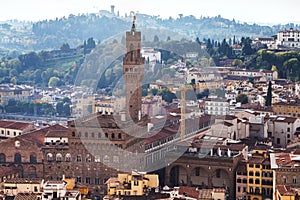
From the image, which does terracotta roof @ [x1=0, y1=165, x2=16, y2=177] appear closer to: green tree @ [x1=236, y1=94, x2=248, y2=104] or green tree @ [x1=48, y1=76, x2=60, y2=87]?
green tree @ [x1=236, y1=94, x2=248, y2=104]

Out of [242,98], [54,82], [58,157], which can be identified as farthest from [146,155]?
[54,82]

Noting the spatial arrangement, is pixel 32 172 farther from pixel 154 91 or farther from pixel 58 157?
pixel 154 91

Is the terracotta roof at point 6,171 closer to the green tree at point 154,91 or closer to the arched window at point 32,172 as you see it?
the arched window at point 32,172

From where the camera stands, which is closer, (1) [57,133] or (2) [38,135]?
(1) [57,133]

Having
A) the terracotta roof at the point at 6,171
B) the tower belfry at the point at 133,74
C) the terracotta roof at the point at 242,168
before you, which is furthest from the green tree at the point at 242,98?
the terracotta roof at the point at 6,171

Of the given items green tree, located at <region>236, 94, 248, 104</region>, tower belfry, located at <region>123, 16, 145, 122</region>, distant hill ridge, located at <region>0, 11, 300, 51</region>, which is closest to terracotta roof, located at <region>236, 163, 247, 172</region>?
tower belfry, located at <region>123, 16, 145, 122</region>

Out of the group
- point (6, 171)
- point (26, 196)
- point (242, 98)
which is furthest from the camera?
point (242, 98)

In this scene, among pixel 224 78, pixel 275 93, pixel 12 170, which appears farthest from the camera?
pixel 224 78

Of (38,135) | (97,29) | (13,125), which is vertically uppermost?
(97,29)

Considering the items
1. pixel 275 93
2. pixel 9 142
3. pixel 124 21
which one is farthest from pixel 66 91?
pixel 124 21

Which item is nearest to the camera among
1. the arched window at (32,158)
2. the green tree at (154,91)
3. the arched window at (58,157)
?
the arched window at (58,157)

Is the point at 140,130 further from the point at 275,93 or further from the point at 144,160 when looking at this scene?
the point at 275,93
